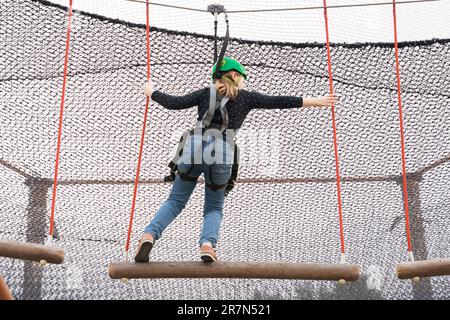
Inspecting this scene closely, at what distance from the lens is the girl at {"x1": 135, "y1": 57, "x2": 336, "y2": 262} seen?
7.76 feet

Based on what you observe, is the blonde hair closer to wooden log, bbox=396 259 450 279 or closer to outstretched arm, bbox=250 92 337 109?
outstretched arm, bbox=250 92 337 109

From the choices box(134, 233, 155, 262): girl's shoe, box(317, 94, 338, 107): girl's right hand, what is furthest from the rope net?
box(134, 233, 155, 262): girl's shoe

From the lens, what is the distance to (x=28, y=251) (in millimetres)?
2395

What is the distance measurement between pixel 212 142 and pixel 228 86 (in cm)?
22

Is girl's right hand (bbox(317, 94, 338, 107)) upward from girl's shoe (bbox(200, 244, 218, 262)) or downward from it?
upward

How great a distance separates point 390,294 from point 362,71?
1.64 metres

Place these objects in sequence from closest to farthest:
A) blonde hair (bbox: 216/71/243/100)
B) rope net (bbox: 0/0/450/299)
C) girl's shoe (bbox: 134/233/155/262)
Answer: girl's shoe (bbox: 134/233/155/262)
blonde hair (bbox: 216/71/243/100)
rope net (bbox: 0/0/450/299)

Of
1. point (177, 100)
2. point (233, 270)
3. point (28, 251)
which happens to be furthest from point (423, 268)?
point (28, 251)

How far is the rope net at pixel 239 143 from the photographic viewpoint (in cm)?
302

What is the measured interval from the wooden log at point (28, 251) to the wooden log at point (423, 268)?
126cm

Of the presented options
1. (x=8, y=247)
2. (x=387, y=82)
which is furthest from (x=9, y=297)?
(x=387, y=82)

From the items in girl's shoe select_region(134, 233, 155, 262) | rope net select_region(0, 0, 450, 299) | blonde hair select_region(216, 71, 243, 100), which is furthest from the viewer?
rope net select_region(0, 0, 450, 299)

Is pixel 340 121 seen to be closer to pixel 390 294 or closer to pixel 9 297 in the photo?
pixel 390 294

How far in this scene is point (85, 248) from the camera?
3699 millimetres
